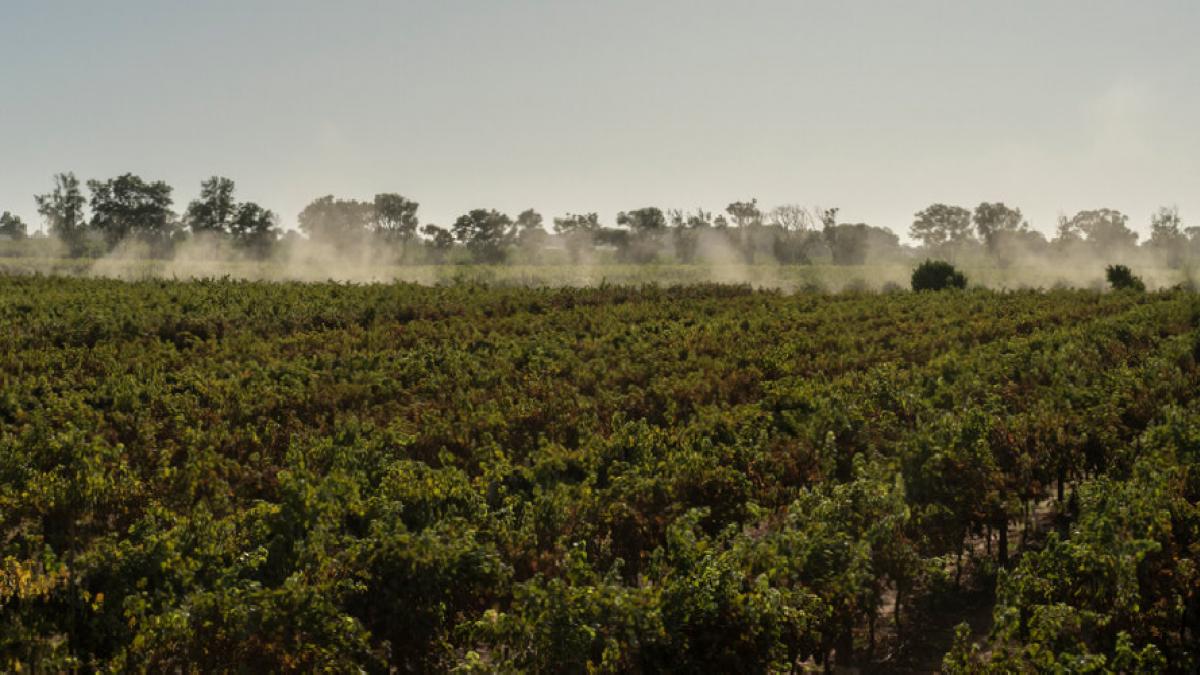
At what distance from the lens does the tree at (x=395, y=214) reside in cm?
11744

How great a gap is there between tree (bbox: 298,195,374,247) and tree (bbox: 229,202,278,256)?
25.9 metres

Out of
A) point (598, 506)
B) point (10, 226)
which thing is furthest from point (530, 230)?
point (598, 506)

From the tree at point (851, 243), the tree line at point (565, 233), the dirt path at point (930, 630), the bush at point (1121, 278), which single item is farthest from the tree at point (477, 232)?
the dirt path at point (930, 630)

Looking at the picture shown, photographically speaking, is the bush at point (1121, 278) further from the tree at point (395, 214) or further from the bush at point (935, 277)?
the tree at point (395, 214)

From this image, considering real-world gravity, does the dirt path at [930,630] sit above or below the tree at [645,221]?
below

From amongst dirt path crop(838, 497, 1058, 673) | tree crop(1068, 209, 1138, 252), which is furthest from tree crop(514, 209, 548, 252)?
dirt path crop(838, 497, 1058, 673)

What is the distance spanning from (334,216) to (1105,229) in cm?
12886

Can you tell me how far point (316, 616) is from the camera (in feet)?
21.2

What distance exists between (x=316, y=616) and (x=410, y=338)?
1789 centimetres

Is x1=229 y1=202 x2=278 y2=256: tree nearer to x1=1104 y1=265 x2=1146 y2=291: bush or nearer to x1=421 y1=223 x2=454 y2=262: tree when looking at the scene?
x1=421 y1=223 x2=454 y2=262: tree

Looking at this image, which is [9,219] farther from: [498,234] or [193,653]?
[193,653]

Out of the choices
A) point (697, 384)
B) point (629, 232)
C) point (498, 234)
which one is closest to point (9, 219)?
point (498, 234)

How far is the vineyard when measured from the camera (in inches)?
258

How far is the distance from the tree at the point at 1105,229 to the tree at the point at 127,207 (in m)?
133
